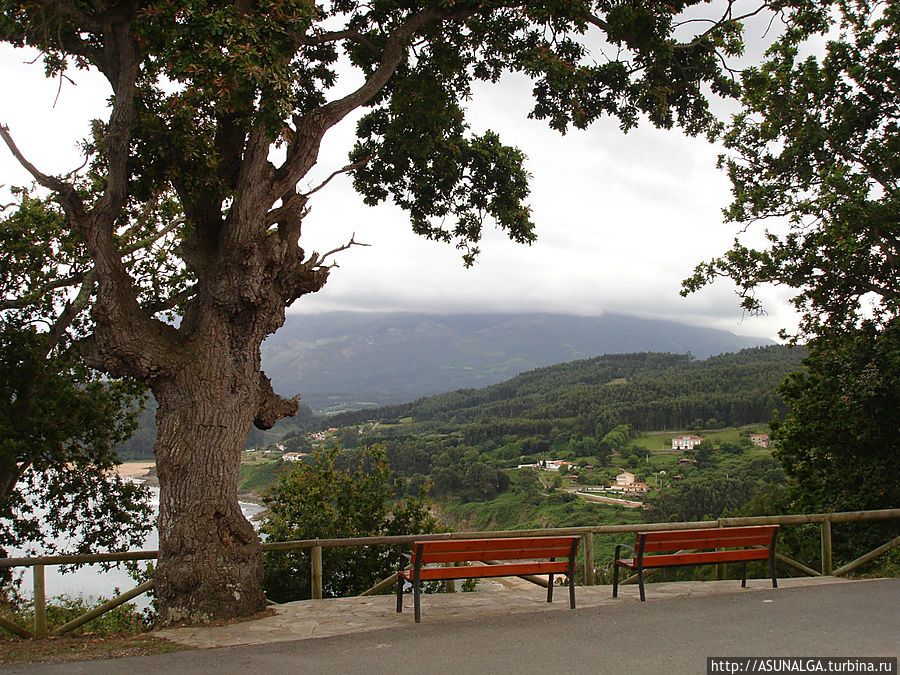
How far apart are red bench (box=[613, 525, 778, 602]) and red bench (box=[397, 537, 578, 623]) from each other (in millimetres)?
618

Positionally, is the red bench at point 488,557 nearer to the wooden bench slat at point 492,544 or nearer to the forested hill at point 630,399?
the wooden bench slat at point 492,544

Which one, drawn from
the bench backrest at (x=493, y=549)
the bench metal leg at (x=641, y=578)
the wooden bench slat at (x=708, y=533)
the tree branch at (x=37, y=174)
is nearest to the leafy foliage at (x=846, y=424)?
the wooden bench slat at (x=708, y=533)

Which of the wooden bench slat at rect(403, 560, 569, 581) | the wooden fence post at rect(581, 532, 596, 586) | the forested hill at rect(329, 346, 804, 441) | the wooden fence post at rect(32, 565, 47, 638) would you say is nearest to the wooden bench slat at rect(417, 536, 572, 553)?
the wooden bench slat at rect(403, 560, 569, 581)

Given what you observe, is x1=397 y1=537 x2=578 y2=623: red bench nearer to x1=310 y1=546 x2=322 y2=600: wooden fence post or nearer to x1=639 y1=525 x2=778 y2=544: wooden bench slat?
x1=639 y1=525 x2=778 y2=544: wooden bench slat

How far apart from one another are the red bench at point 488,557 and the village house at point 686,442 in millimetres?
81367

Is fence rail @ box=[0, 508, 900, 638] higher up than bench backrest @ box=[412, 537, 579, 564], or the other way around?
bench backrest @ box=[412, 537, 579, 564]

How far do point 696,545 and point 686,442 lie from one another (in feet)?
274

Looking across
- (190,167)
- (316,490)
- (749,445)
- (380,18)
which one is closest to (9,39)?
(190,167)

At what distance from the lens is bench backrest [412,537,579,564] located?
5932 millimetres

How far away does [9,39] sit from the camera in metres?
7.02

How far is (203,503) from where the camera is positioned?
6586 mm

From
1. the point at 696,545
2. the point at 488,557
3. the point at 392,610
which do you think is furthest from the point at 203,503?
the point at 696,545

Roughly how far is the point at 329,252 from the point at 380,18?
382 cm

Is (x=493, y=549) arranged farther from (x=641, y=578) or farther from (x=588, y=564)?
(x=588, y=564)
